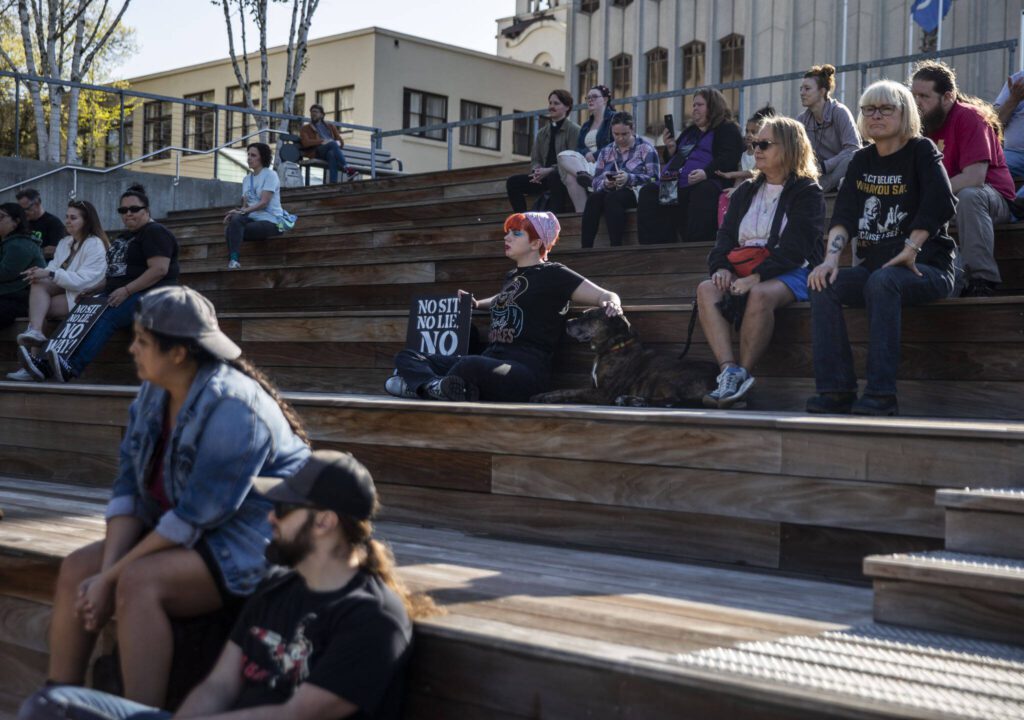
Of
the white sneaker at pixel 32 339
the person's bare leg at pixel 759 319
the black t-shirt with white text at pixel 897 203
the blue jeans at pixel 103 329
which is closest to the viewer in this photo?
the black t-shirt with white text at pixel 897 203

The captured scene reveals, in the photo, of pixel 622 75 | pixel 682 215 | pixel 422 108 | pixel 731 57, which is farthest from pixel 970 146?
pixel 422 108

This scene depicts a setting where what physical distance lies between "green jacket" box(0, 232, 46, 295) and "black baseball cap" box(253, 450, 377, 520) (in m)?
6.58

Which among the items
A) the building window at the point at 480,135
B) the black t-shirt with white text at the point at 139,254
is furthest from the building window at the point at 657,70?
the black t-shirt with white text at the point at 139,254

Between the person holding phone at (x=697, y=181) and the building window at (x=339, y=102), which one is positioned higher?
the building window at (x=339, y=102)

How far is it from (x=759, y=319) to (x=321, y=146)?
1102 centimetres

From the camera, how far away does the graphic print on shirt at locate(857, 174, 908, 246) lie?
5.33 meters

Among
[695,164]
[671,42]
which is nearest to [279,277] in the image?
[695,164]

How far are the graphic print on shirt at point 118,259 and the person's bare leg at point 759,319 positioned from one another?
4.43 m

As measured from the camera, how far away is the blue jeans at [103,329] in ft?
25.9

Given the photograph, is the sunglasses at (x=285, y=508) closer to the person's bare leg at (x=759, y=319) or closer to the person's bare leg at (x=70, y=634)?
the person's bare leg at (x=70, y=634)

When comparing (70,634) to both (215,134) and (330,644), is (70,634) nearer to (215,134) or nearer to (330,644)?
(330,644)

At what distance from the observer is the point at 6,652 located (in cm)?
422

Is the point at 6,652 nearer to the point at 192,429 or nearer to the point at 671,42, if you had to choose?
the point at 192,429

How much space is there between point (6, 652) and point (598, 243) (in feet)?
17.9
